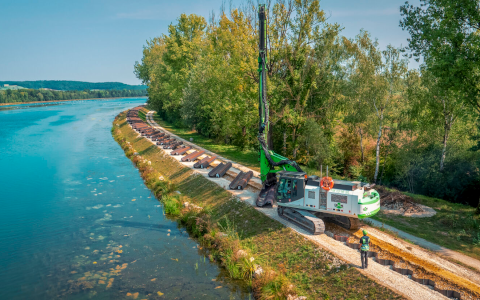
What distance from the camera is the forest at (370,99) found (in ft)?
70.1

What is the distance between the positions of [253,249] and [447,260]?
32.4ft

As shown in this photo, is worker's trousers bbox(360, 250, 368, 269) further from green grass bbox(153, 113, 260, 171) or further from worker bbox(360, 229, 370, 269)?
green grass bbox(153, 113, 260, 171)

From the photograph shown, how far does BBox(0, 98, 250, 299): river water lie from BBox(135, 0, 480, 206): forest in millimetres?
17025

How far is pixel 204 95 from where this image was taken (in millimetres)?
51156

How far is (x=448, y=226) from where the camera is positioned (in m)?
19.9

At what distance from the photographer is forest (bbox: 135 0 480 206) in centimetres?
2136

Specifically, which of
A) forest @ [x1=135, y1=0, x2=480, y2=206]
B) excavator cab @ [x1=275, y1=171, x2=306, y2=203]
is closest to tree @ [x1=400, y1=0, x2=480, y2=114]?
forest @ [x1=135, y1=0, x2=480, y2=206]

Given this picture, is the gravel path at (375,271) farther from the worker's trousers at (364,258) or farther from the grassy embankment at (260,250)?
the grassy embankment at (260,250)

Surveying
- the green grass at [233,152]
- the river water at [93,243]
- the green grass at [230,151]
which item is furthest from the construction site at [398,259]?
the green grass at [230,151]

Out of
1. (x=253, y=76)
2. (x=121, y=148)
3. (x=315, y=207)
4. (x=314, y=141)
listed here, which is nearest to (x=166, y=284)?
(x=315, y=207)

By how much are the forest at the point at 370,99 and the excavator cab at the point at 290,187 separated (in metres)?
12.1

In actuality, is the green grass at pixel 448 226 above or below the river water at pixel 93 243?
above

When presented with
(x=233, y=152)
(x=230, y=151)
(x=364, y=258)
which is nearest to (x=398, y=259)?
(x=364, y=258)

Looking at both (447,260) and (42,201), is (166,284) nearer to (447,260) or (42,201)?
(447,260)
